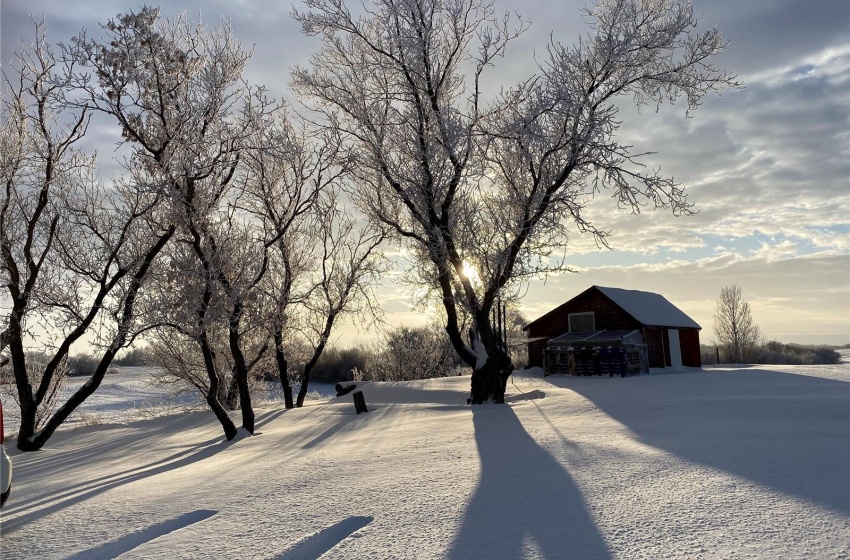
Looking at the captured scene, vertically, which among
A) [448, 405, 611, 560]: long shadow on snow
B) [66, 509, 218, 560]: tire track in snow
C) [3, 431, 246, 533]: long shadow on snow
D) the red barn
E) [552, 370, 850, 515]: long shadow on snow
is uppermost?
the red barn

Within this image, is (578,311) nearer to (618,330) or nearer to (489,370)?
(618,330)

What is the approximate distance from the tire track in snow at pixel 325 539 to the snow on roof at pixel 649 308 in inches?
1173

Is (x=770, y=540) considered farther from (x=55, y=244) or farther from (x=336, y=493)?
(x=55, y=244)

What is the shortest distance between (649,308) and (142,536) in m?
35.2

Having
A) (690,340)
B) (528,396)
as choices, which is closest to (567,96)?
(528,396)

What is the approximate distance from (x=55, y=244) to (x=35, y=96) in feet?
10.7

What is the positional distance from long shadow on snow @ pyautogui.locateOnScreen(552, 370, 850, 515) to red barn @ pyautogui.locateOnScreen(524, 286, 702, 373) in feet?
61.0

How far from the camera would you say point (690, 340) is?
38.3 m

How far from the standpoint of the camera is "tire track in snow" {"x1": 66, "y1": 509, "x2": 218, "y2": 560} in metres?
4.50

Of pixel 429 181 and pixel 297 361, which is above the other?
pixel 429 181

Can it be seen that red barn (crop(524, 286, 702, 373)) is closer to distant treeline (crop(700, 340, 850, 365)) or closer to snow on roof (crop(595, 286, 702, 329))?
snow on roof (crop(595, 286, 702, 329))

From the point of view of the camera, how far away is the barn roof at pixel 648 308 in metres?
33.5

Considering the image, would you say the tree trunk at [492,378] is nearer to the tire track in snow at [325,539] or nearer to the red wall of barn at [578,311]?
the tire track in snow at [325,539]

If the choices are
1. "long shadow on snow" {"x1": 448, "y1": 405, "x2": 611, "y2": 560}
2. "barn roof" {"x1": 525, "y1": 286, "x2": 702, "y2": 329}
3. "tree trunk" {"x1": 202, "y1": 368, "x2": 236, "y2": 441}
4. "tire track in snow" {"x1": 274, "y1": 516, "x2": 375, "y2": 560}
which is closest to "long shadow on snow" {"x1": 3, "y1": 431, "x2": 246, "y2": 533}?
"tree trunk" {"x1": 202, "y1": 368, "x2": 236, "y2": 441}
